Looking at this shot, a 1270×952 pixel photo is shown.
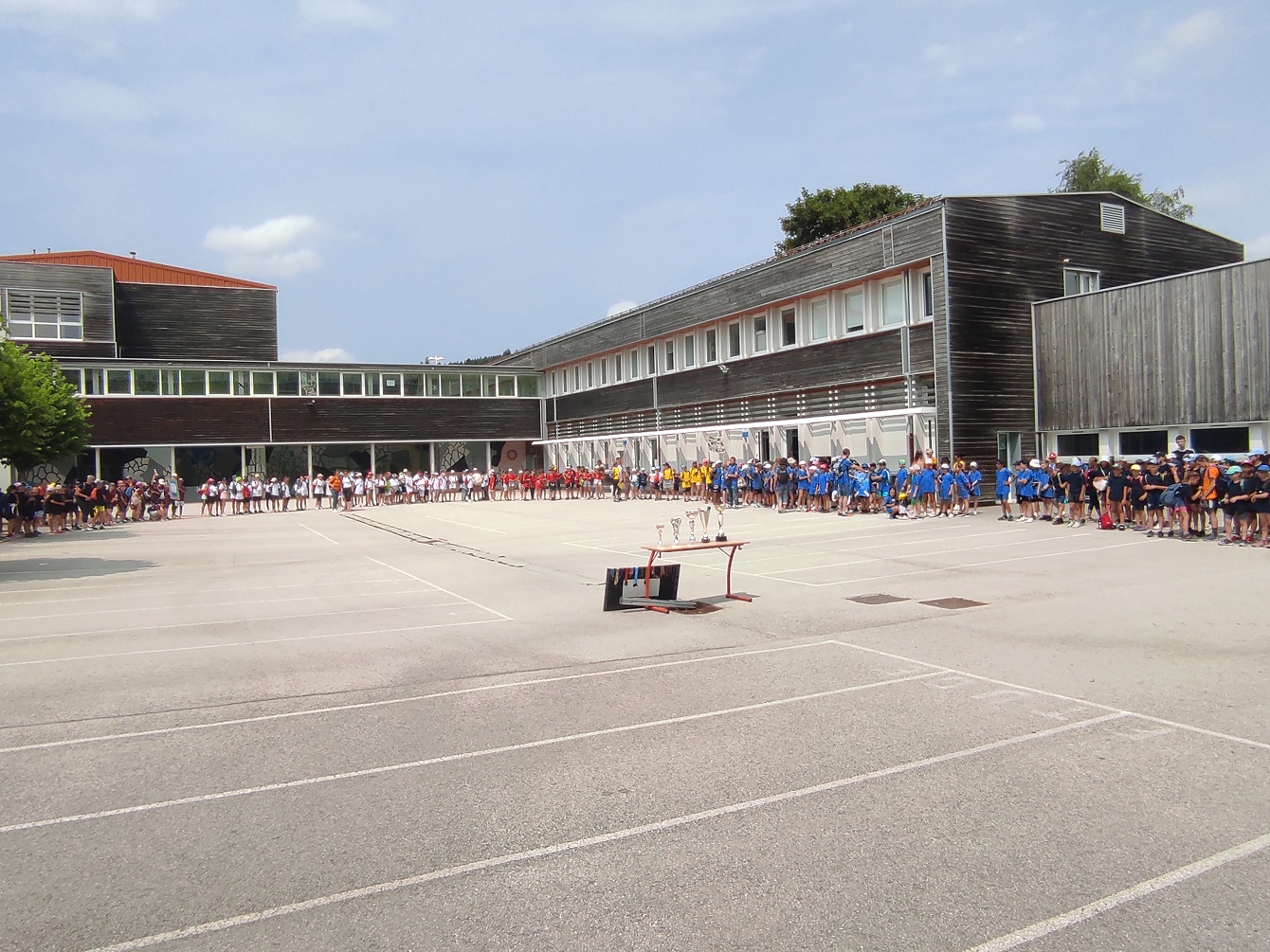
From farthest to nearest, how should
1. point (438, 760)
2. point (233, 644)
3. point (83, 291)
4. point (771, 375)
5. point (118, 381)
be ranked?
1. point (83, 291)
2. point (118, 381)
3. point (771, 375)
4. point (233, 644)
5. point (438, 760)

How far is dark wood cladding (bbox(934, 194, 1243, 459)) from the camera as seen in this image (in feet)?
92.4

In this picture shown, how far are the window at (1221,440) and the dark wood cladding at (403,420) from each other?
1539 inches

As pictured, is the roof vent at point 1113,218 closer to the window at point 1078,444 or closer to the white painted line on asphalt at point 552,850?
the window at point 1078,444

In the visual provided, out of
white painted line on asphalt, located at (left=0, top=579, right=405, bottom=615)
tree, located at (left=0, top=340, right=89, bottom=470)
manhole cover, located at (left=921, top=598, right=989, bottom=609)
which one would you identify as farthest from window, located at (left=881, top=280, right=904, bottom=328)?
tree, located at (left=0, top=340, right=89, bottom=470)

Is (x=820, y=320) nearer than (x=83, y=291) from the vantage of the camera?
A: Yes

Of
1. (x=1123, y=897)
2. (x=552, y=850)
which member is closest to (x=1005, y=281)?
(x=1123, y=897)

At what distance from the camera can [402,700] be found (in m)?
7.96

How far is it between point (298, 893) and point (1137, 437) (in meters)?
27.2

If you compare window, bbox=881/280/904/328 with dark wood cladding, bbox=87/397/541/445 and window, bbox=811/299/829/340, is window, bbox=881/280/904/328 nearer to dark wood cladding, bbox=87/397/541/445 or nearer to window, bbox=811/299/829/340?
window, bbox=811/299/829/340

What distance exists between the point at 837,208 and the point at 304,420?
30630mm

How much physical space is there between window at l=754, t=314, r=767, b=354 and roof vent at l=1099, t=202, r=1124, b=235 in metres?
12.3

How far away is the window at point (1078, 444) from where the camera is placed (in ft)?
92.4

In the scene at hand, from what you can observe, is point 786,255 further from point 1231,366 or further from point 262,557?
point 262,557

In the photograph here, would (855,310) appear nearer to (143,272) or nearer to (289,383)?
(289,383)
